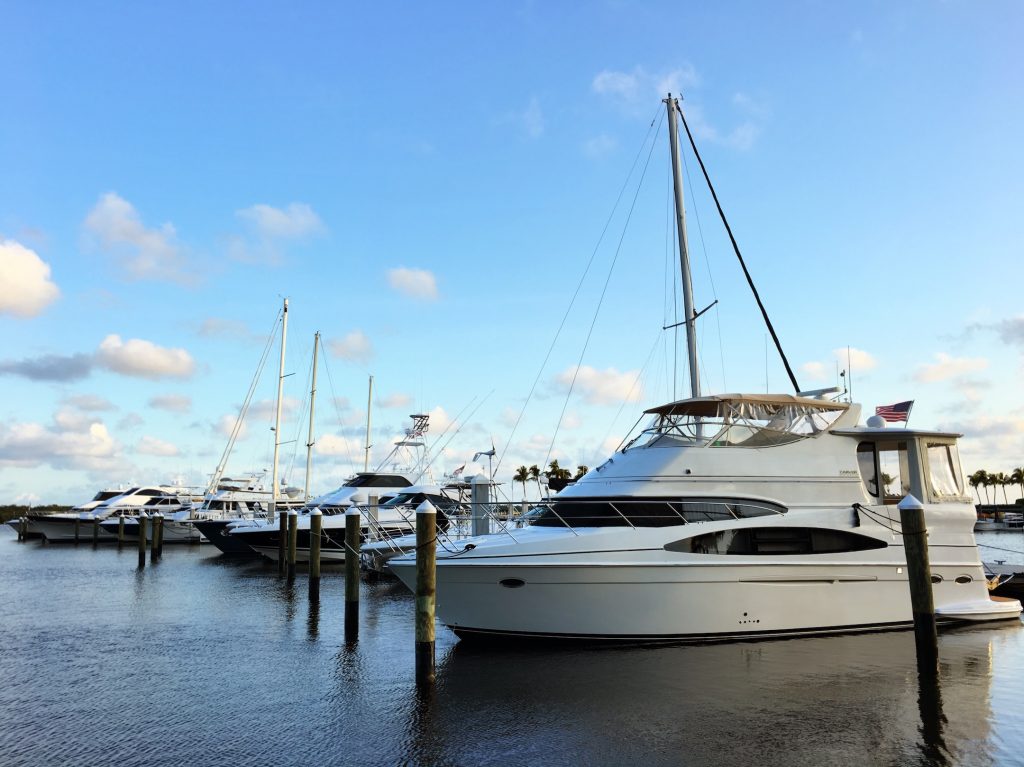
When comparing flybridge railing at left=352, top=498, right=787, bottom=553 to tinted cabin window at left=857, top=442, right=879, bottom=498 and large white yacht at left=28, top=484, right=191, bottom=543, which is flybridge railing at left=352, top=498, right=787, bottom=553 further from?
large white yacht at left=28, top=484, right=191, bottom=543

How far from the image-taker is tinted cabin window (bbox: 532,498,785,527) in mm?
11906

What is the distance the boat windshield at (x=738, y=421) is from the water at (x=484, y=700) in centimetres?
349

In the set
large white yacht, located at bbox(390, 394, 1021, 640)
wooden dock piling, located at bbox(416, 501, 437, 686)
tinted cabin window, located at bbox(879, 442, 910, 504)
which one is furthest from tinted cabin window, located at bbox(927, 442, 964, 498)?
wooden dock piling, located at bbox(416, 501, 437, 686)

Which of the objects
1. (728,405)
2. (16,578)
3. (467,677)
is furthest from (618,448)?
(16,578)

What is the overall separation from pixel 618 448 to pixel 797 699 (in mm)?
6096

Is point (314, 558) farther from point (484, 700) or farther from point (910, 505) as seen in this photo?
point (910, 505)

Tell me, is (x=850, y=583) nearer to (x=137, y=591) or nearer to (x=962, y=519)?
(x=962, y=519)

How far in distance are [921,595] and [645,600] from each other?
3769mm

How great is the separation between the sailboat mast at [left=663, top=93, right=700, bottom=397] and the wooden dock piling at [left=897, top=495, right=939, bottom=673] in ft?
16.7

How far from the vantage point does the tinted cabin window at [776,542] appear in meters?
11.6

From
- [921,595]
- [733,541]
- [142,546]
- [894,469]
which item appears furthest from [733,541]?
[142,546]

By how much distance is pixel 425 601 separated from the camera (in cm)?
965

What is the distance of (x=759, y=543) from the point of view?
11.8 metres

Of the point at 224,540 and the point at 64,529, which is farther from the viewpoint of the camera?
the point at 64,529
